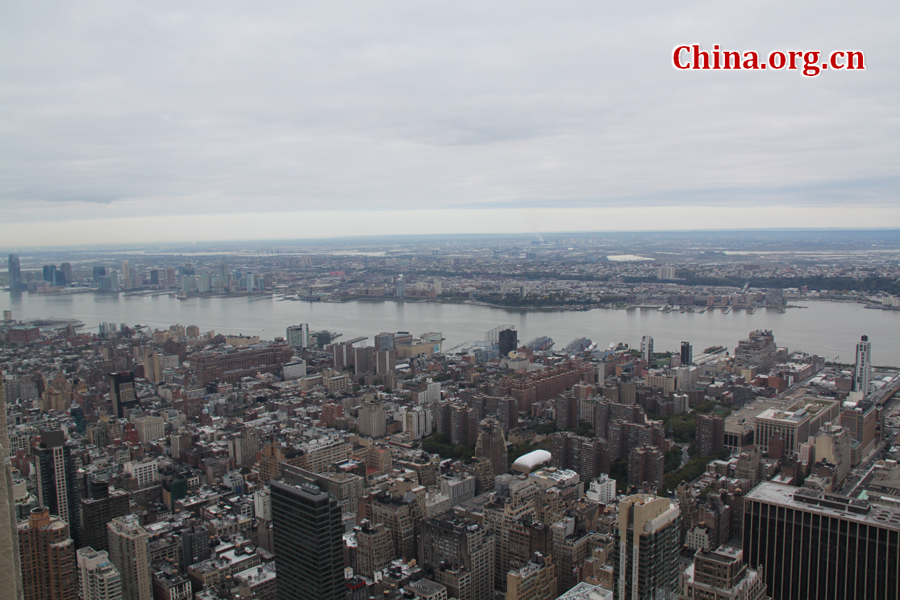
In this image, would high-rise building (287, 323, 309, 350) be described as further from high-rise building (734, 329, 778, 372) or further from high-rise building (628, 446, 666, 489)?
high-rise building (628, 446, 666, 489)

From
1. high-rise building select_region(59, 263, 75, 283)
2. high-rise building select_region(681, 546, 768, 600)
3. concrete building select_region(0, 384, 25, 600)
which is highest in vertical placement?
concrete building select_region(0, 384, 25, 600)

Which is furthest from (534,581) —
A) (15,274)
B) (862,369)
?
(15,274)

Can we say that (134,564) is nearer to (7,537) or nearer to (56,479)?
(56,479)

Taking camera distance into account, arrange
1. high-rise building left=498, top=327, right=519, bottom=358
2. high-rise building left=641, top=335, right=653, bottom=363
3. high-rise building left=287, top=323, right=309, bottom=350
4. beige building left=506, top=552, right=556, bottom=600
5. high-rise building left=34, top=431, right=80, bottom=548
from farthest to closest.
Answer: high-rise building left=287, top=323, right=309, bottom=350 < high-rise building left=498, top=327, right=519, bottom=358 < high-rise building left=641, top=335, right=653, bottom=363 < high-rise building left=34, top=431, right=80, bottom=548 < beige building left=506, top=552, right=556, bottom=600

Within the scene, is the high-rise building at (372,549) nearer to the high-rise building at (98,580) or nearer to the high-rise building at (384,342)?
the high-rise building at (98,580)

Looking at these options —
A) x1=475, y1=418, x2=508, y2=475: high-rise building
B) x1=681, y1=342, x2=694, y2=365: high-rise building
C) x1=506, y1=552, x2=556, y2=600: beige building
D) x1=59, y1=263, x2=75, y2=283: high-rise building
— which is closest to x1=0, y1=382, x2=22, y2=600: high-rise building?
x1=506, y1=552, x2=556, y2=600: beige building

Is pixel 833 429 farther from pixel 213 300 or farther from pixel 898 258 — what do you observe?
pixel 898 258
